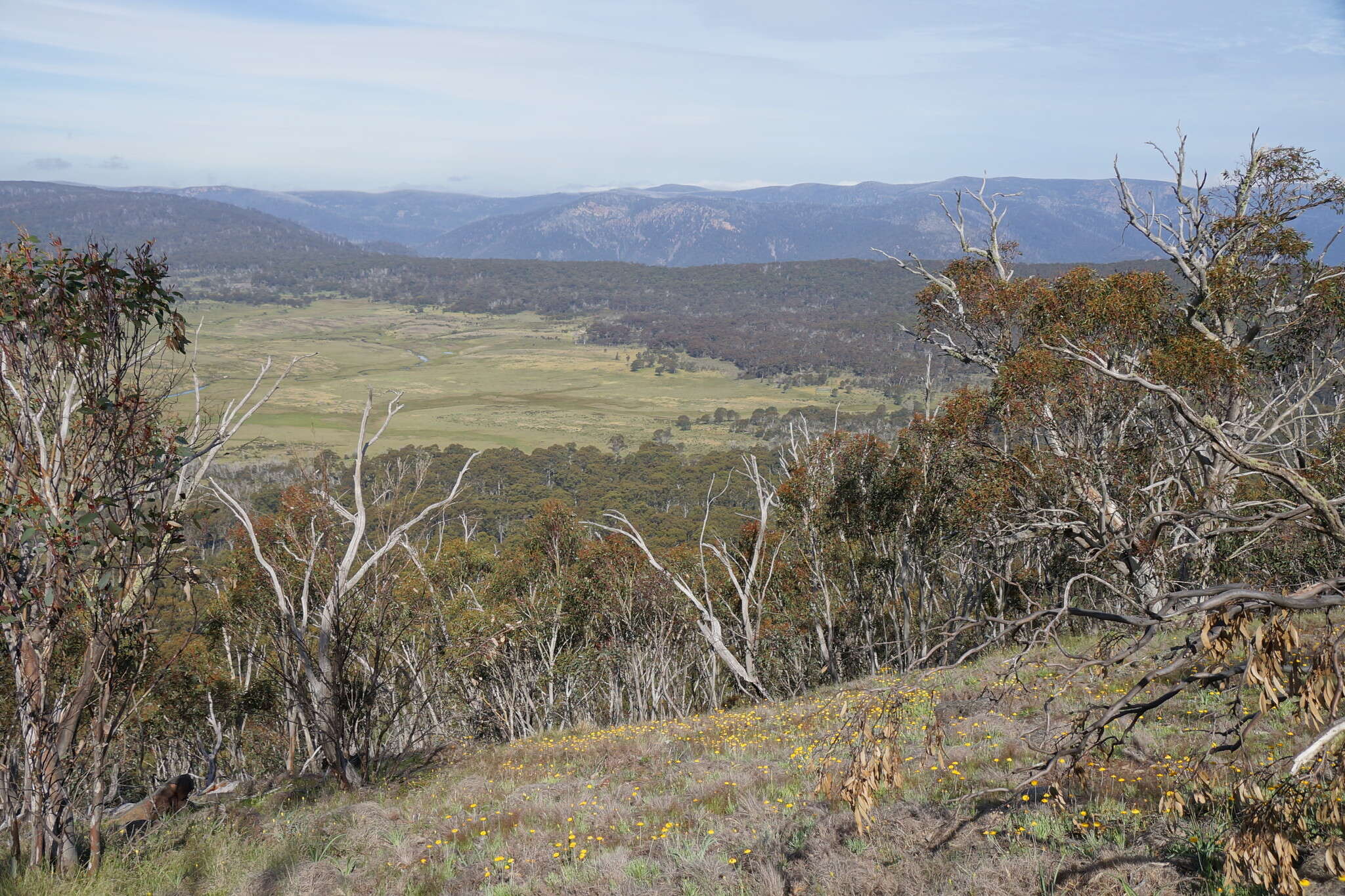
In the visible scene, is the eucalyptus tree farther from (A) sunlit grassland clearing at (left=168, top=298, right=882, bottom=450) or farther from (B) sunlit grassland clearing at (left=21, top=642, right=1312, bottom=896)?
(A) sunlit grassland clearing at (left=168, top=298, right=882, bottom=450)

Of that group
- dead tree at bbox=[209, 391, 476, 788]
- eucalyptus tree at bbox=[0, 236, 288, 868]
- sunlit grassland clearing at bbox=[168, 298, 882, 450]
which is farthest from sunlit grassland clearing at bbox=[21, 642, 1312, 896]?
sunlit grassland clearing at bbox=[168, 298, 882, 450]

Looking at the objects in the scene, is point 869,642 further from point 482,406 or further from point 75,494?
point 482,406

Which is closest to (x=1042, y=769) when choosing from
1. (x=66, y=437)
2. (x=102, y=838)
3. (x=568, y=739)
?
(x=66, y=437)

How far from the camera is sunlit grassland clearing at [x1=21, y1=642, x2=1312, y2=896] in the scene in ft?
16.5

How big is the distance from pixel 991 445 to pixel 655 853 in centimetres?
1536

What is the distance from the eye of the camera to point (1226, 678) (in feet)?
12.3

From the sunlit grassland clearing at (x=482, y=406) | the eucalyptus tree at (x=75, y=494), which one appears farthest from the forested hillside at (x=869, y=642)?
the sunlit grassland clearing at (x=482, y=406)

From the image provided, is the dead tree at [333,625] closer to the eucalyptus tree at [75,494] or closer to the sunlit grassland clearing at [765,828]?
the sunlit grassland clearing at [765,828]

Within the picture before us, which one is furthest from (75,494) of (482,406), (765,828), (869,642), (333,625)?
(482,406)

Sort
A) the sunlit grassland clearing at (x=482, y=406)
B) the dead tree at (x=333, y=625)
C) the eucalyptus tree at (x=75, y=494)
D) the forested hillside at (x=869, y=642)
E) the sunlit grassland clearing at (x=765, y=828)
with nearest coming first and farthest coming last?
the forested hillside at (x=869, y=642) < the sunlit grassland clearing at (x=765, y=828) < the eucalyptus tree at (x=75, y=494) < the dead tree at (x=333, y=625) < the sunlit grassland clearing at (x=482, y=406)

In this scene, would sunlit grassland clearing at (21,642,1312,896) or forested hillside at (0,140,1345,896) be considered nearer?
forested hillside at (0,140,1345,896)

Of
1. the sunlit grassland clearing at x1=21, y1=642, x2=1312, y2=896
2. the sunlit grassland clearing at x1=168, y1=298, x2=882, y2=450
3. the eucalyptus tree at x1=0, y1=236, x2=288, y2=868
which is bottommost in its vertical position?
the sunlit grassland clearing at x1=168, y1=298, x2=882, y2=450

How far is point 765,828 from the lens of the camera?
680cm

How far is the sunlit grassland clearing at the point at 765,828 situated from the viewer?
5.04m
